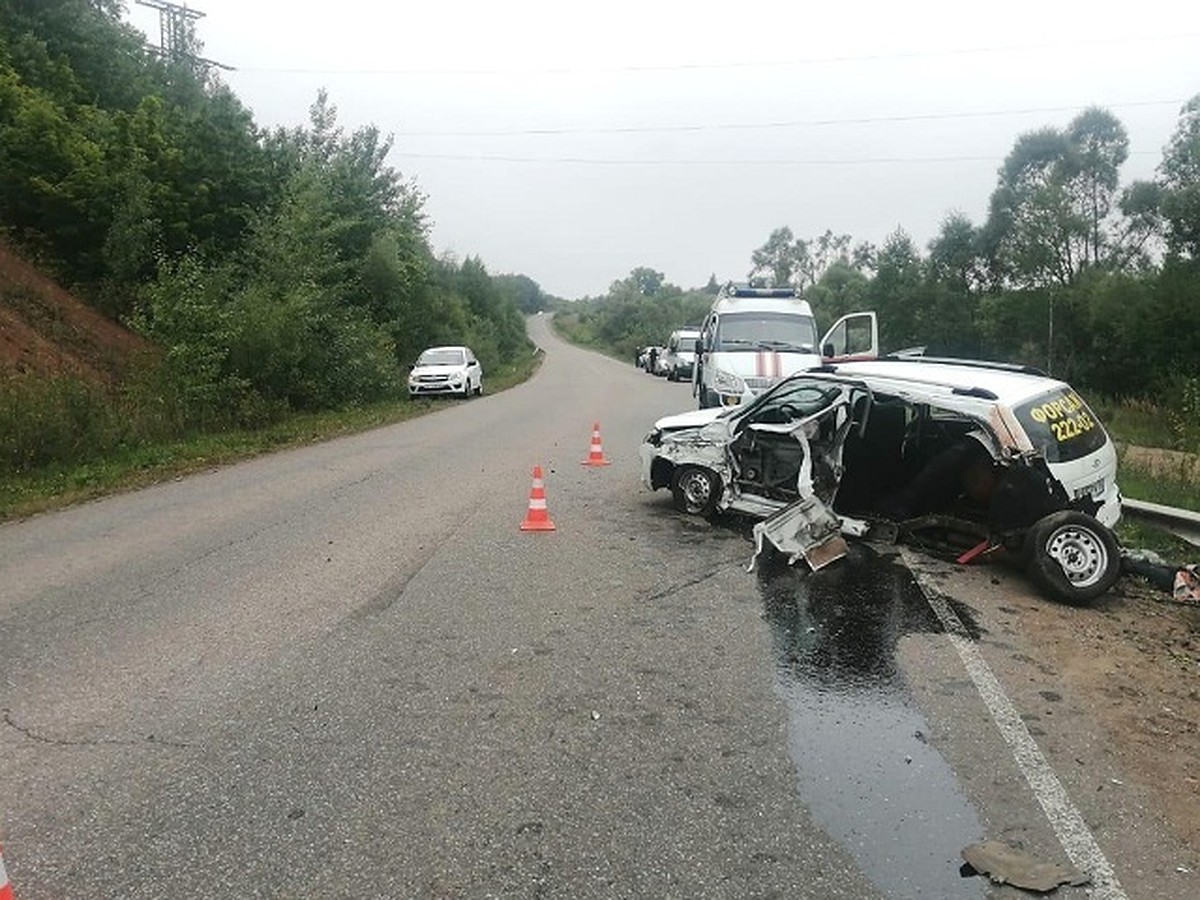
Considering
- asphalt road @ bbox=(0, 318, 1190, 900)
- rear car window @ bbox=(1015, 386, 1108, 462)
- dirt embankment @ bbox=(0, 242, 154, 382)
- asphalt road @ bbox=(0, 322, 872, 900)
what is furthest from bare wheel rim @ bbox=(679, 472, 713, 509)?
dirt embankment @ bbox=(0, 242, 154, 382)

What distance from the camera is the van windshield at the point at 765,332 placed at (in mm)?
16109

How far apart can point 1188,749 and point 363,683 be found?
390cm

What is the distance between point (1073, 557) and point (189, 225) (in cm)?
2367

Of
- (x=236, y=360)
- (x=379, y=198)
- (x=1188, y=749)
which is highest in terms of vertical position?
(x=379, y=198)

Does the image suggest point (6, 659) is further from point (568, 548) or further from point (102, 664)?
point (568, 548)

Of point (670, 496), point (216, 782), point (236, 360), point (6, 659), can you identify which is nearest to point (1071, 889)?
point (216, 782)

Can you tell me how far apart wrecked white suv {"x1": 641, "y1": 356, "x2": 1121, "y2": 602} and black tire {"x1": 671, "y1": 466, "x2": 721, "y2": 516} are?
14mm

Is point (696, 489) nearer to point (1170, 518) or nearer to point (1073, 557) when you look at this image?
point (1073, 557)

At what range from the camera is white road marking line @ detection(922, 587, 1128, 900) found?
320cm

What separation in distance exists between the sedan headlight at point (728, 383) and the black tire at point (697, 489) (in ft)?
17.7

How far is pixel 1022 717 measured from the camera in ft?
14.9

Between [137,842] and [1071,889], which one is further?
[137,842]

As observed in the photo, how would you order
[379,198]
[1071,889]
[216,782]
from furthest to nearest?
1. [379,198]
2. [216,782]
3. [1071,889]

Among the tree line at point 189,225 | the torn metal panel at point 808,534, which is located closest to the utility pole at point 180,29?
the tree line at point 189,225
